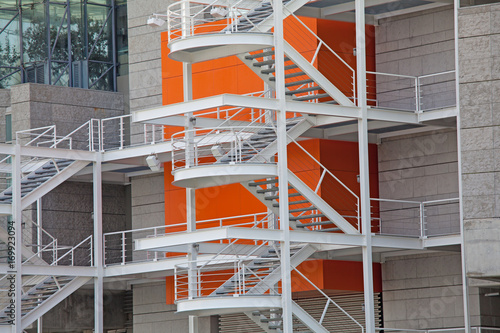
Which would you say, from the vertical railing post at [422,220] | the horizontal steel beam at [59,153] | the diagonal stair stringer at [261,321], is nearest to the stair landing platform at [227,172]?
the diagonal stair stringer at [261,321]

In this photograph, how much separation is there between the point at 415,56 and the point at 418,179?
10.8ft

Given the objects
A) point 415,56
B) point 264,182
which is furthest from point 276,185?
point 415,56

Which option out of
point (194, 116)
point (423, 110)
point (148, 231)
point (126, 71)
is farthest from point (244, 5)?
point (126, 71)

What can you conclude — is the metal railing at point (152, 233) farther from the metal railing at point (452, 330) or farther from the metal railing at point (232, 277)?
the metal railing at point (452, 330)

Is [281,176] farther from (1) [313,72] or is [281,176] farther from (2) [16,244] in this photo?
(2) [16,244]

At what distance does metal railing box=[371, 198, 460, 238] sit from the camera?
32344 mm

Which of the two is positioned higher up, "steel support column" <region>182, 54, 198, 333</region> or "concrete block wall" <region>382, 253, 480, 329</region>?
"steel support column" <region>182, 54, 198, 333</region>

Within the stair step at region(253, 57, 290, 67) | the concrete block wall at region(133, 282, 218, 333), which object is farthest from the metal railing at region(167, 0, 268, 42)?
the concrete block wall at region(133, 282, 218, 333)

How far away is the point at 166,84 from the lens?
36.5m

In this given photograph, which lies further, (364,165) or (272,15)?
(272,15)

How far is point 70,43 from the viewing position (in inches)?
1756

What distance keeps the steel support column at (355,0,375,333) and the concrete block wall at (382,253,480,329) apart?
7.01 ft

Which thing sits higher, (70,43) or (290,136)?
(70,43)

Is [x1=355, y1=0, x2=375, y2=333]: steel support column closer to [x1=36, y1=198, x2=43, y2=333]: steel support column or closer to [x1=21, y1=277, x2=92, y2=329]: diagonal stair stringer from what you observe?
[x1=21, y1=277, x2=92, y2=329]: diagonal stair stringer
